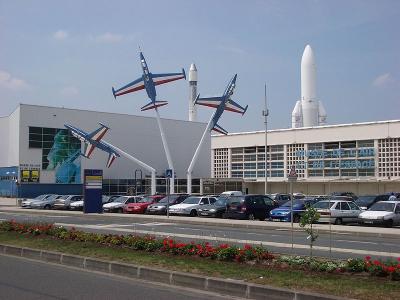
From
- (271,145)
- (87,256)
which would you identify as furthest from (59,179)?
(87,256)

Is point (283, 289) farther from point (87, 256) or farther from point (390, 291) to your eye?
point (87, 256)

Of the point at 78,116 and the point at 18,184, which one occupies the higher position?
the point at 78,116

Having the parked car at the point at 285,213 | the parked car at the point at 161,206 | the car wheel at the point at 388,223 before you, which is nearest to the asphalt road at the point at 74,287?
the car wheel at the point at 388,223

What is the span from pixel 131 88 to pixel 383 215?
136 ft

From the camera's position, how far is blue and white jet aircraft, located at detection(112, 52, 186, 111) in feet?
203

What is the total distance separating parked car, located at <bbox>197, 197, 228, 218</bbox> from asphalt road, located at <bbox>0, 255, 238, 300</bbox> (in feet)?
70.7

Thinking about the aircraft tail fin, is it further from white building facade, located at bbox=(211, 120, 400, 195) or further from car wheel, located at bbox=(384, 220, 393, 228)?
car wheel, located at bbox=(384, 220, 393, 228)

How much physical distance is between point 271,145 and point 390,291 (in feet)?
266

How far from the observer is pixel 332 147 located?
81.4 meters

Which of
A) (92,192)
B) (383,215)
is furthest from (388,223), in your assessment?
(92,192)

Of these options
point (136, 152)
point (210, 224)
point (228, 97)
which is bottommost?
point (210, 224)

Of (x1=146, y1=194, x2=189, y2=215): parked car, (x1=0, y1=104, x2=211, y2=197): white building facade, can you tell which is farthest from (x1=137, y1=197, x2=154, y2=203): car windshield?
(x1=0, y1=104, x2=211, y2=197): white building facade

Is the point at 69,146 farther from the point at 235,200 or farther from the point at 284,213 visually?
the point at 284,213

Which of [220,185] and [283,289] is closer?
[283,289]
